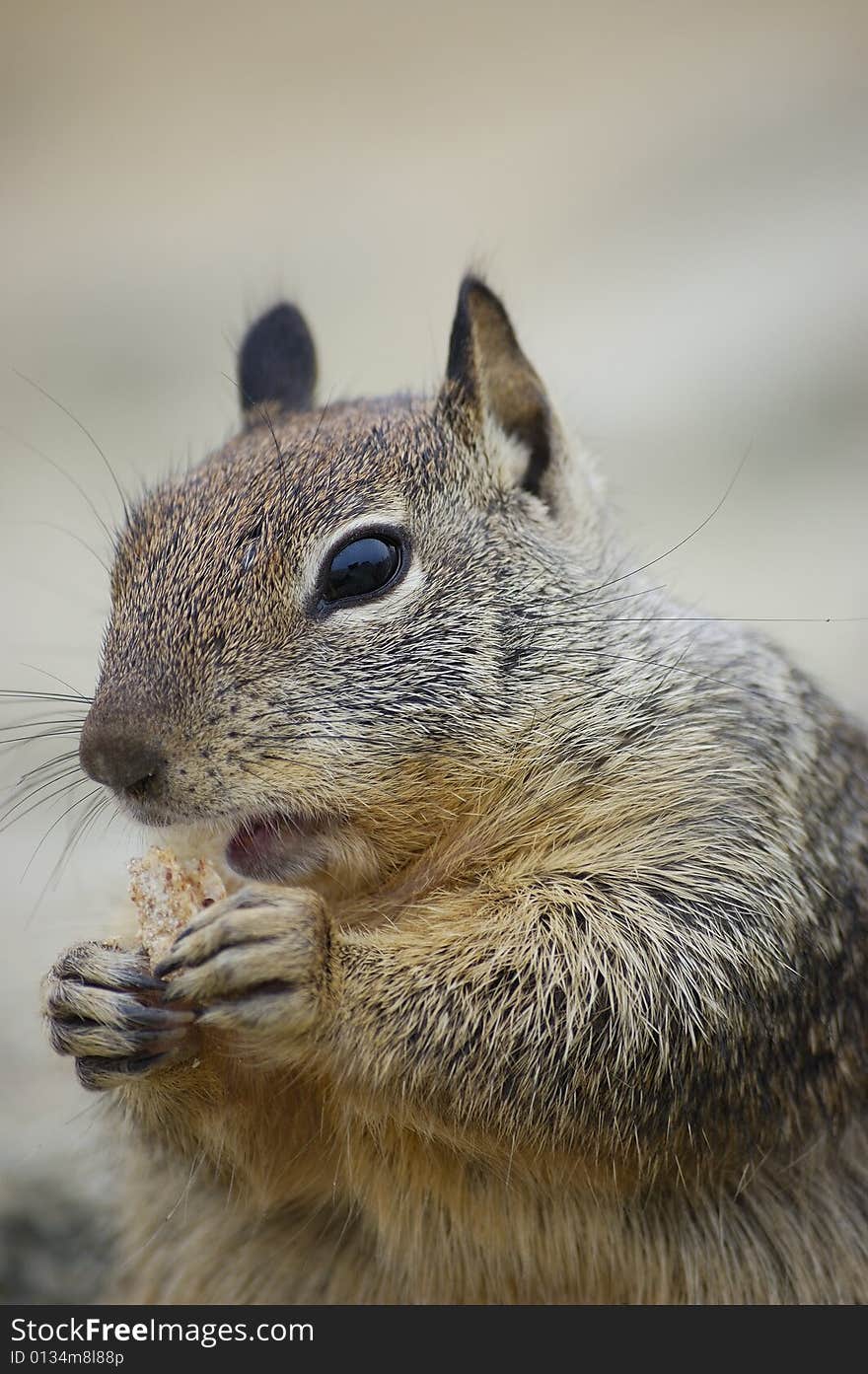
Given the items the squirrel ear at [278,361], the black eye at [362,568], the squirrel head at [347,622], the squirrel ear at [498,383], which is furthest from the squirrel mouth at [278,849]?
the squirrel ear at [278,361]

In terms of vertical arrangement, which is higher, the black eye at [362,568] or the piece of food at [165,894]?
the black eye at [362,568]

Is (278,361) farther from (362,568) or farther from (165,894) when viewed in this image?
(165,894)

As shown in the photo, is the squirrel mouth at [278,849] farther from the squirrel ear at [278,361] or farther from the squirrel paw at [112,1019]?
the squirrel ear at [278,361]

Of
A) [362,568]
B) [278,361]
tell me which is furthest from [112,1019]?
[278,361]

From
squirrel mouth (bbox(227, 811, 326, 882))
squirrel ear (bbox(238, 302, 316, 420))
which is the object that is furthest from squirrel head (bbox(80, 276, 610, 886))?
squirrel ear (bbox(238, 302, 316, 420))

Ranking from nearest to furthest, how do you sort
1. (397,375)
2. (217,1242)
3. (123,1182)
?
(217,1242)
(123,1182)
(397,375)

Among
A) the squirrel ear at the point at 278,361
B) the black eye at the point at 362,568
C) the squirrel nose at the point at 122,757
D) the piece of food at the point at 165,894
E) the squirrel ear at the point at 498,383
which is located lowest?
the piece of food at the point at 165,894
